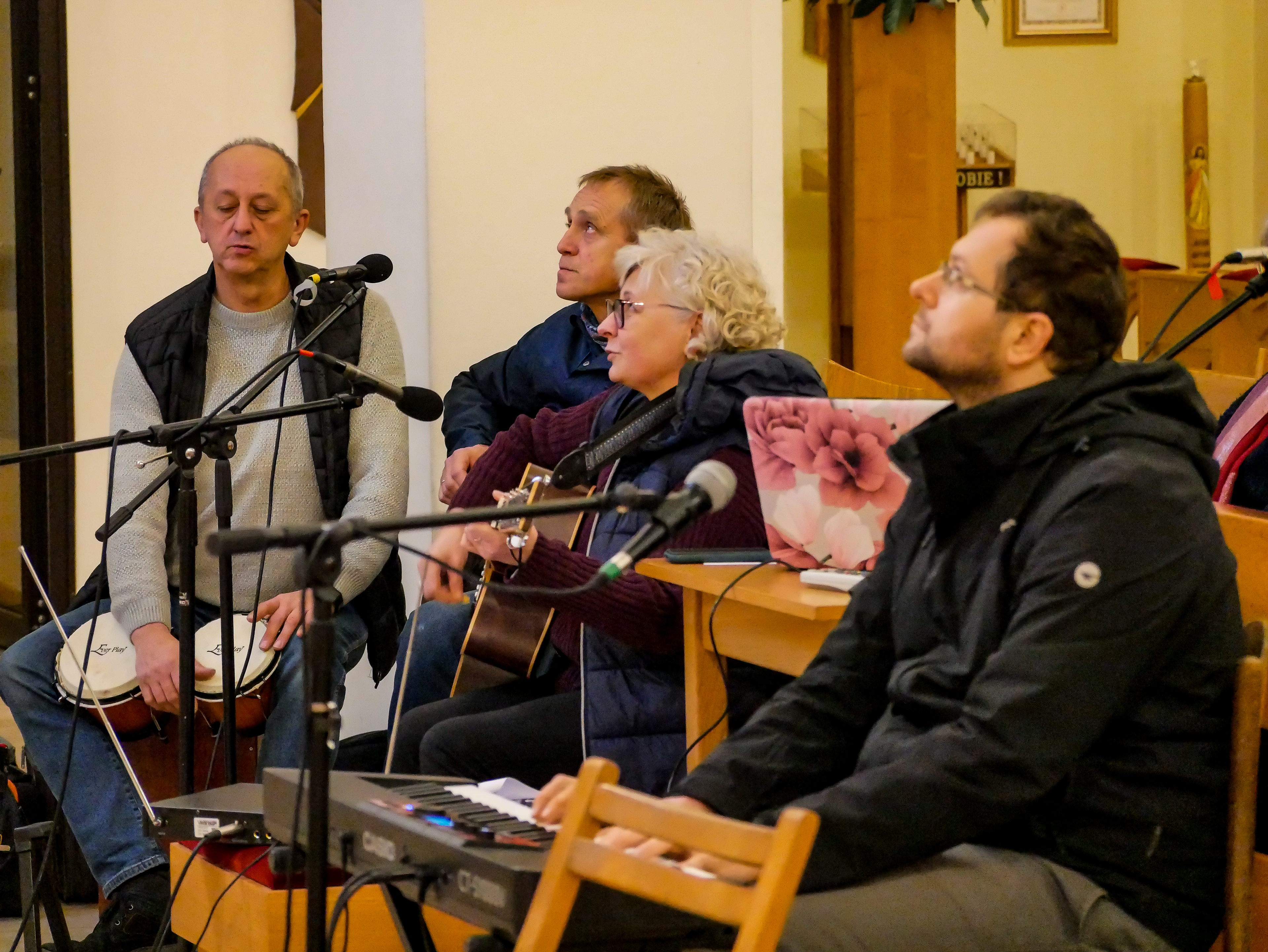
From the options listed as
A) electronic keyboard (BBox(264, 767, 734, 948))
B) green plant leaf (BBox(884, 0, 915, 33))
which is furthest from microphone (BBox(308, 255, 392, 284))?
green plant leaf (BBox(884, 0, 915, 33))

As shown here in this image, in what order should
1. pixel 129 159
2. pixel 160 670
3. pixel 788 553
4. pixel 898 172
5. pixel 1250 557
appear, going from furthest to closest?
pixel 898 172
pixel 129 159
pixel 160 670
pixel 788 553
pixel 1250 557

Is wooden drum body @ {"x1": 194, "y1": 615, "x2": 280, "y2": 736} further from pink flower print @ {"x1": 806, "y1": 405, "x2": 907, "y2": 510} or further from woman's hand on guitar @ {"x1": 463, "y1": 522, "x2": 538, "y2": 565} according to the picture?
pink flower print @ {"x1": 806, "y1": 405, "x2": 907, "y2": 510}

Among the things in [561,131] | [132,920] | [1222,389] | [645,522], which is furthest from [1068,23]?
[132,920]

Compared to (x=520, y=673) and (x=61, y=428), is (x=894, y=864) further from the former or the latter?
(x=61, y=428)

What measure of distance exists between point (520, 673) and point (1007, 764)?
139cm

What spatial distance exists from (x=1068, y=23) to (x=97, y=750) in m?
5.29

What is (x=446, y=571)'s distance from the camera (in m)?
2.31

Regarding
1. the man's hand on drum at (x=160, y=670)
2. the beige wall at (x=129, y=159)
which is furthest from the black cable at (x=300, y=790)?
the beige wall at (x=129, y=159)

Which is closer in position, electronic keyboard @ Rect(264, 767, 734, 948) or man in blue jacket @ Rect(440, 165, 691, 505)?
electronic keyboard @ Rect(264, 767, 734, 948)

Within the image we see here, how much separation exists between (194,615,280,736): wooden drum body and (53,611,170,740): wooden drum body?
127 millimetres

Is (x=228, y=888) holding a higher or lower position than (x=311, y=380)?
lower

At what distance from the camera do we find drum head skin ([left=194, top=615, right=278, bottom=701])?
2824mm

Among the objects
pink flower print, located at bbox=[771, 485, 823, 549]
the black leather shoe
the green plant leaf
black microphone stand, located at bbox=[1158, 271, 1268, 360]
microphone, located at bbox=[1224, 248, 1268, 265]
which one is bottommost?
the black leather shoe

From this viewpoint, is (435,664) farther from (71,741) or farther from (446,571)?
(446,571)
